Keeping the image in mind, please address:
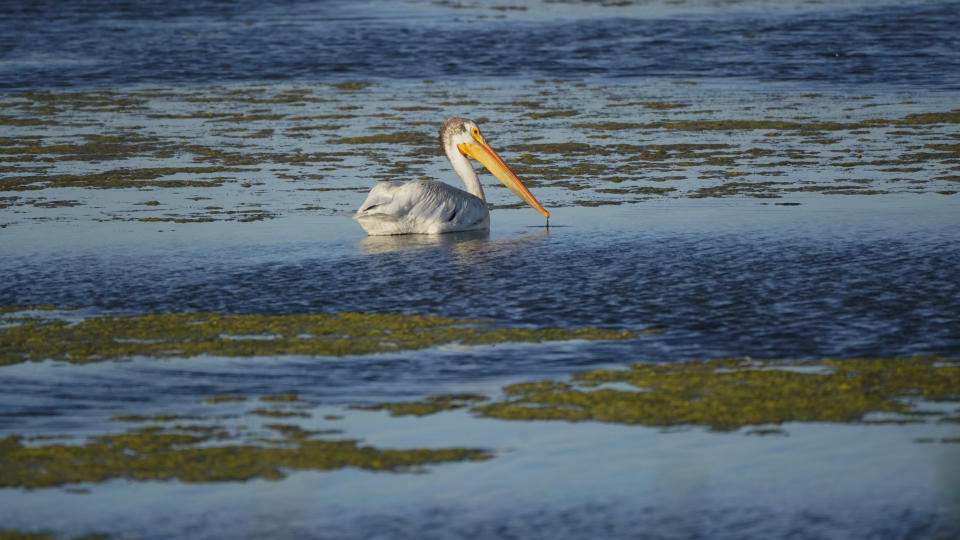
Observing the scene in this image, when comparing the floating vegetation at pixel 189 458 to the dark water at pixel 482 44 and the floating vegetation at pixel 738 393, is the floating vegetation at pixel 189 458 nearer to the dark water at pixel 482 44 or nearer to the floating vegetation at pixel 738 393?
the floating vegetation at pixel 738 393

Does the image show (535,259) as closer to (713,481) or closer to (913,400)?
(913,400)

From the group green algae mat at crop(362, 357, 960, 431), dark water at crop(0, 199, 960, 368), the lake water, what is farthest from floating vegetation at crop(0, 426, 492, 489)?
dark water at crop(0, 199, 960, 368)

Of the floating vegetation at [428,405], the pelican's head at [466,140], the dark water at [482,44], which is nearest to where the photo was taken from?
the floating vegetation at [428,405]

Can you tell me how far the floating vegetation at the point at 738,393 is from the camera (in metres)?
6.23

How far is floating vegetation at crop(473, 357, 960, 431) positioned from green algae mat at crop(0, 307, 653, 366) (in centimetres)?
91

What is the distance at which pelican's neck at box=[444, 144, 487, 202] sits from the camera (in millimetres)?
12422

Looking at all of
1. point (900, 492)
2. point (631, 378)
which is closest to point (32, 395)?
point (631, 378)

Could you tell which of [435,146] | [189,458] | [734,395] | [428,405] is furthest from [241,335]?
[435,146]

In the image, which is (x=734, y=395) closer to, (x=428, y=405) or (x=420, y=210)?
(x=428, y=405)

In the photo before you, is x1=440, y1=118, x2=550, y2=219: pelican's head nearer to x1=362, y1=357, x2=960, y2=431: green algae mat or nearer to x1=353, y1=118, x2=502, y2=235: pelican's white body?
x1=353, y1=118, x2=502, y2=235: pelican's white body

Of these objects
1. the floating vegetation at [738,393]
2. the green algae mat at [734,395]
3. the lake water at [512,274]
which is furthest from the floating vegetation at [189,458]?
the floating vegetation at [738,393]

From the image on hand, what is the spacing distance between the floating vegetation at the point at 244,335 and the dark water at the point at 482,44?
626 inches

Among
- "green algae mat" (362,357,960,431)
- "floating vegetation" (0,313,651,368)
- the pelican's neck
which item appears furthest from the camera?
the pelican's neck

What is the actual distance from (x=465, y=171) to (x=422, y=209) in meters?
1.16
